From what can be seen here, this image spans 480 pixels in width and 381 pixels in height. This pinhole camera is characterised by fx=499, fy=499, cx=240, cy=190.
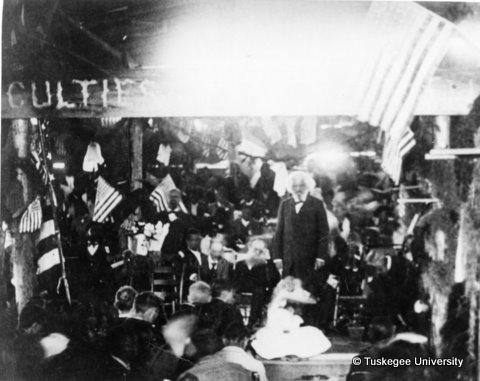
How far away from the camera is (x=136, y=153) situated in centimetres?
349

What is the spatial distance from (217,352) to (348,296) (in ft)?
3.19

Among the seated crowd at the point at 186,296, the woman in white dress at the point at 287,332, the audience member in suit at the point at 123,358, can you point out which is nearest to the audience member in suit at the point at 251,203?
the seated crowd at the point at 186,296

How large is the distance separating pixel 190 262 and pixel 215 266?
0.57 ft

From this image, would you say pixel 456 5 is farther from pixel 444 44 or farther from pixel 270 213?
Result: pixel 270 213

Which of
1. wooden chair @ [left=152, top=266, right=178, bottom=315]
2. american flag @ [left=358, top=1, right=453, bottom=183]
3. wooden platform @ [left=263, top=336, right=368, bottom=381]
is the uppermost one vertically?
american flag @ [left=358, top=1, right=453, bottom=183]

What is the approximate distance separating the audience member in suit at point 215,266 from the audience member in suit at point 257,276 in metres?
0.08

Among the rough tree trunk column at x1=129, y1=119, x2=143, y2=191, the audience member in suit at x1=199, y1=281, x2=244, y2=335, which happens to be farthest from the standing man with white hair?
the rough tree trunk column at x1=129, y1=119, x2=143, y2=191

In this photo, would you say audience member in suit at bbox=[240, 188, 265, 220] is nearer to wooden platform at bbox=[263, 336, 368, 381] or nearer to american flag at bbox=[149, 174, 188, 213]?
american flag at bbox=[149, 174, 188, 213]

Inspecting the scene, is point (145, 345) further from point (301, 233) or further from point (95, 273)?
point (301, 233)

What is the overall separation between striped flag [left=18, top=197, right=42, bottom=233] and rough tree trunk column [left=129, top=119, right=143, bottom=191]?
2.28 feet

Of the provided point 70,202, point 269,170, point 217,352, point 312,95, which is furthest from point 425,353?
point 70,202

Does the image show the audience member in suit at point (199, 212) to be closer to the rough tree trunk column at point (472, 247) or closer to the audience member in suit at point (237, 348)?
the audience member in suit at point (237, 348)

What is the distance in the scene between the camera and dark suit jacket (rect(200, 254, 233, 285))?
3.44 metres

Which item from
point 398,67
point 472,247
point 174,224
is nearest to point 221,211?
point 174,224
